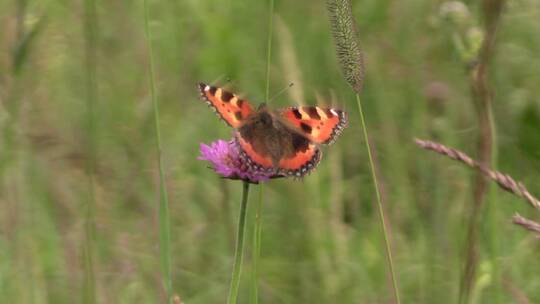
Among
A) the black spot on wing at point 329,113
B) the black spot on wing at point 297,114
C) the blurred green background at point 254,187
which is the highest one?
the black spot on wing at point 329,113

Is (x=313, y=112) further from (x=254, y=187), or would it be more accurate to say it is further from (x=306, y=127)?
(x=254, y=187)

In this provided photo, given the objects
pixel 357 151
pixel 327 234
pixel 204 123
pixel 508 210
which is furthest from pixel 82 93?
pixel 508 210

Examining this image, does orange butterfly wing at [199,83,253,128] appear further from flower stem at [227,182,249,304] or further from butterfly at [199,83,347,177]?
flower stem at [227,182,249,304]

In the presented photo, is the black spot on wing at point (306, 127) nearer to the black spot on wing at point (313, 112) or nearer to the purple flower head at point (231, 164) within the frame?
the black spot on wing at point (313, 112)

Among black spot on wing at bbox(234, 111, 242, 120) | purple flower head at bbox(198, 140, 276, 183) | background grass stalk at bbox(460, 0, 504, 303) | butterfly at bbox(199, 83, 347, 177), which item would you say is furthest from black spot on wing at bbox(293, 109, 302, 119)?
background grass stalk at bbox(460, 0, 504, 303)

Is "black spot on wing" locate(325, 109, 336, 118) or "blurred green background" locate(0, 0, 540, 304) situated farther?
"blurred green background" locate(0, 0, 540, 304)

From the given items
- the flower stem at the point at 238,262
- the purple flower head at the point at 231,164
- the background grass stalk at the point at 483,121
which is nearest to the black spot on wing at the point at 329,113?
the purple flower head at the point at 231,164
